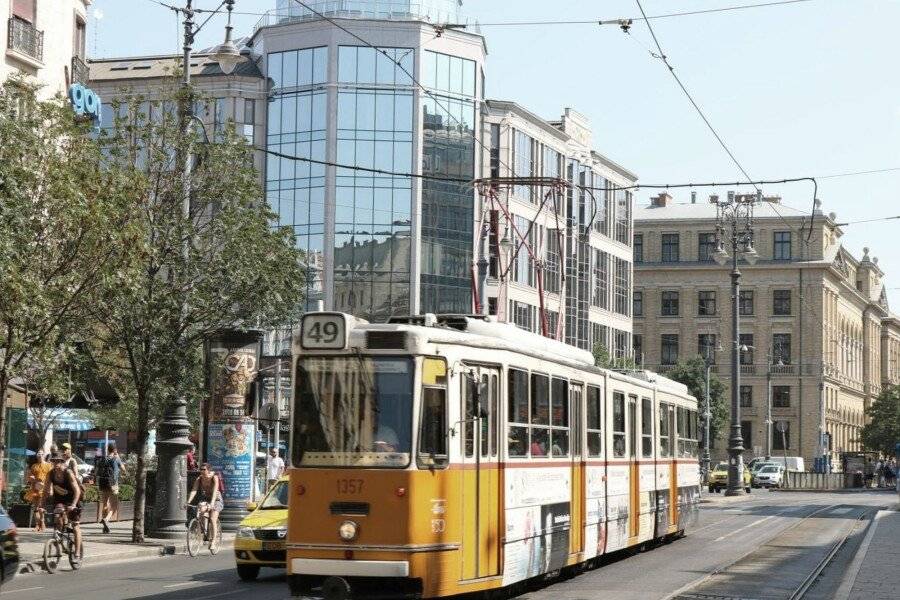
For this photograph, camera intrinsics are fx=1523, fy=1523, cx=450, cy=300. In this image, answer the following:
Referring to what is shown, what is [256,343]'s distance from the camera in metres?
30.3

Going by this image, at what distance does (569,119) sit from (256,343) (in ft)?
174

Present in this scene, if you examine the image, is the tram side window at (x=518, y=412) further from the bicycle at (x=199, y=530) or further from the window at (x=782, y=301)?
the window at (x=782, y=301)

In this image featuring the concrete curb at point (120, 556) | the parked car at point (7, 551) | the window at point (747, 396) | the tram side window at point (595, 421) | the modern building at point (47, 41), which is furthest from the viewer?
the window at point (747, 396)

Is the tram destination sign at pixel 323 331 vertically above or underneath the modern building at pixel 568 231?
underneath

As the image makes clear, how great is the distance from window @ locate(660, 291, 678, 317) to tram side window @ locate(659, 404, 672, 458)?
94.7m

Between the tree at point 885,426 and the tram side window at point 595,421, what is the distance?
94.5 m

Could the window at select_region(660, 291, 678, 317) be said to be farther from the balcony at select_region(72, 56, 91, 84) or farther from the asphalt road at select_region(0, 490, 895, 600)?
the asphalt road at select_region(0, 490, 895, 600)

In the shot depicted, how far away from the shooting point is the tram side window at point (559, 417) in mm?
17750

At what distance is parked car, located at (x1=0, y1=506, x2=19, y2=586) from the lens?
15570 mm

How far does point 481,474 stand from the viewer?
15.2 m

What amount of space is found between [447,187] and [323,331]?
5173 centimetres

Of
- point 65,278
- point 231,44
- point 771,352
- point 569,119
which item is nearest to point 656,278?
point 771,352

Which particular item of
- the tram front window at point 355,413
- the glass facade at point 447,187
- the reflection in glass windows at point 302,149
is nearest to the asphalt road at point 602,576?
the tram front window at point 355,413

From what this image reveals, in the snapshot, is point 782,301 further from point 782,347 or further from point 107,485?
point 107,485
